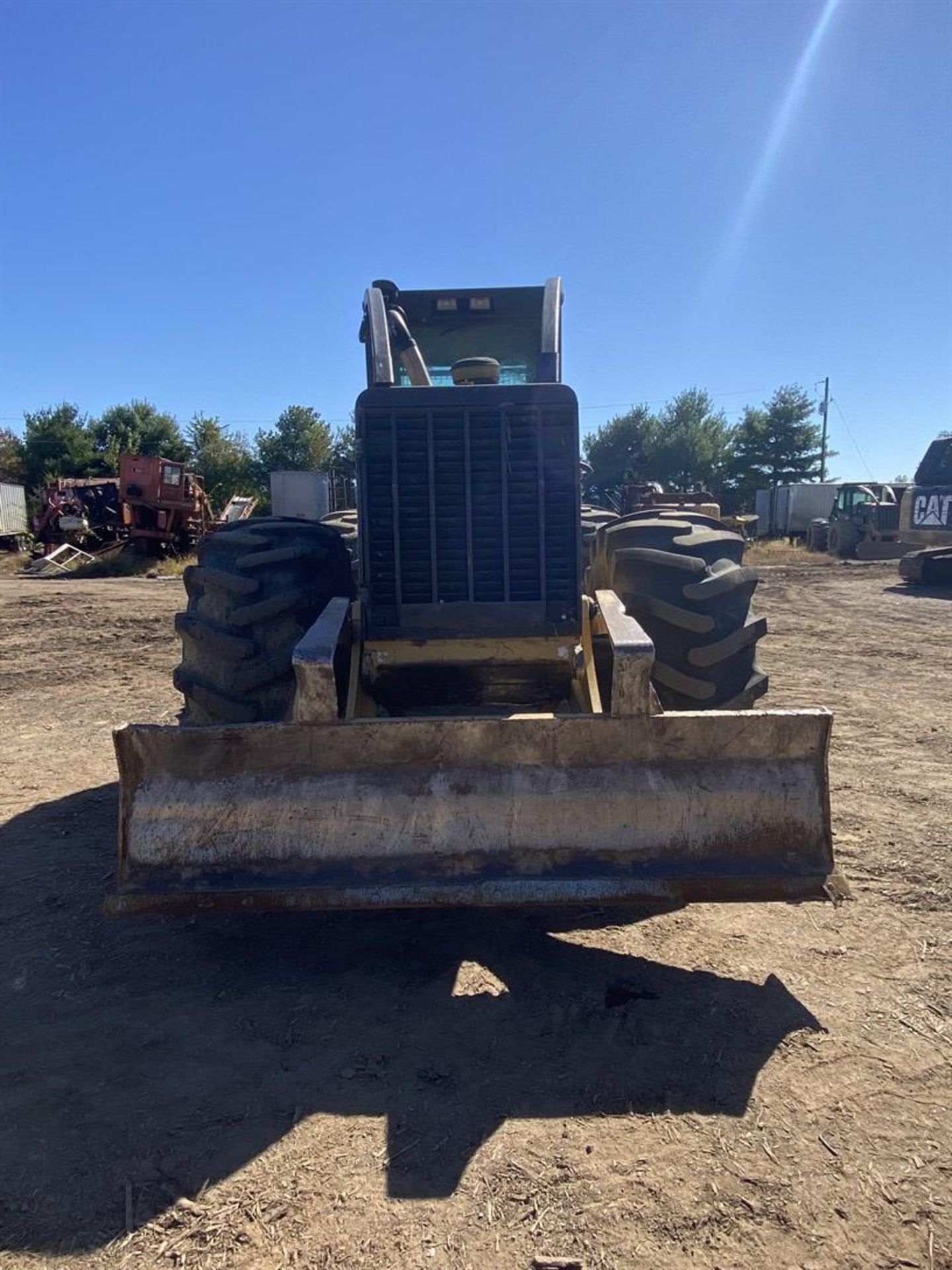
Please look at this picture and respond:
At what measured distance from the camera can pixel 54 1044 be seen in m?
2.98

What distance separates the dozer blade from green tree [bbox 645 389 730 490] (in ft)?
169

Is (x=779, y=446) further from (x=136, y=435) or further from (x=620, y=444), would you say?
(x=136, y=435)

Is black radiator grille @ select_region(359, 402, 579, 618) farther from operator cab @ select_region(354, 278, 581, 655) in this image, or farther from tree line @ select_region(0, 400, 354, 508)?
tree line @ select_region(0, 400, 354, 508)

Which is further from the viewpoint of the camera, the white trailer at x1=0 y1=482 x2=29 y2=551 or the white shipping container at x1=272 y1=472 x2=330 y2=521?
the white trailer at x1=0 y1=482 x2=29 y2=551

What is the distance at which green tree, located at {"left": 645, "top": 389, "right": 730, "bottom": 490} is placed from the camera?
55.0 metres

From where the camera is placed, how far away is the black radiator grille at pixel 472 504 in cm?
394

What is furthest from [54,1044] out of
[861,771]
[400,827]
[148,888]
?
[861,771]

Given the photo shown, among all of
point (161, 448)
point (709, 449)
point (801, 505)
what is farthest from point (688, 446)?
point (161, 448)

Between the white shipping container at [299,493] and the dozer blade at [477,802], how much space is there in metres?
25.7

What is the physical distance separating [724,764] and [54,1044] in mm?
2560

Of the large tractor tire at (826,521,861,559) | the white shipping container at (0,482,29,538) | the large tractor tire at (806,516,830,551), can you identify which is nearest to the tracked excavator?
the large tractor tire at (826,521,861,559)

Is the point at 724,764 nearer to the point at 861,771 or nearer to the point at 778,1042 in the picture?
the point at 778,1042

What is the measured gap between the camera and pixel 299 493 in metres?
28.8

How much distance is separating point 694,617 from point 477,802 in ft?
5.38
